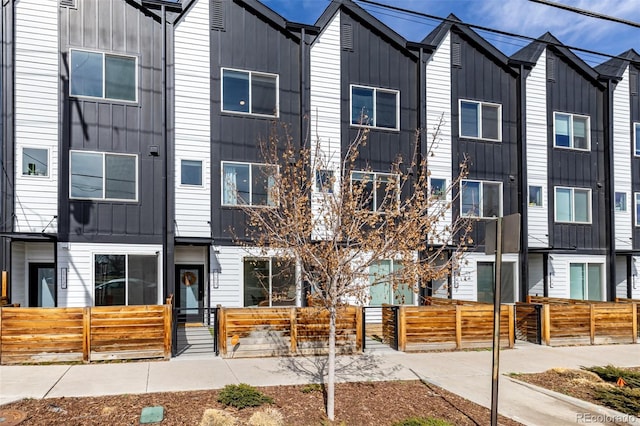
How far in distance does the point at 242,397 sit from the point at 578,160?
52.4 ft

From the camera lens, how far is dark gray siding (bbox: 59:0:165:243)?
12961 mm

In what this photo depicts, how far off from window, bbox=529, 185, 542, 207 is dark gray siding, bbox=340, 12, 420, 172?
4.74m

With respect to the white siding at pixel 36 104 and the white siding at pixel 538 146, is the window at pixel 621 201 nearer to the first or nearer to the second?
the white siding at pixel 538 146

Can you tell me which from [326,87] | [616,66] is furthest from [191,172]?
[616,66]

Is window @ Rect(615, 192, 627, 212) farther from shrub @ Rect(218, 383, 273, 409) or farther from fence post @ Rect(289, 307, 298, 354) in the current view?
shrub @ Rect(218, 383, 273, 409)

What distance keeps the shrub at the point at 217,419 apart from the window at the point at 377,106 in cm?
1069

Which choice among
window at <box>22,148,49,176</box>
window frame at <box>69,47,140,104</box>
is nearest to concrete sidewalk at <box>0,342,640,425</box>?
window at <box>22,148,49,176</box>

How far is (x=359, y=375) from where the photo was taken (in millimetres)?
9125

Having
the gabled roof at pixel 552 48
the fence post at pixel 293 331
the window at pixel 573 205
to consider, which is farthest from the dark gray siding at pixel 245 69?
the window at pixel 573 205

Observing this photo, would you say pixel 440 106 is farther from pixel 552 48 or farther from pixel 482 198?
pixel 552 48

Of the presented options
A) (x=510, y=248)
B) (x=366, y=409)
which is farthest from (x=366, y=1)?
(x=366, y=409)

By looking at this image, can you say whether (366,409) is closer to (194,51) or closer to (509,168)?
(194,51)

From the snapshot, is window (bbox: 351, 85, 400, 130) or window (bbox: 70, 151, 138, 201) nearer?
window (bbox: 70, 151, 138, 201)

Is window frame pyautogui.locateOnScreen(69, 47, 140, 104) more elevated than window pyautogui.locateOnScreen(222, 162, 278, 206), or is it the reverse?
window frame pyautogui.locateOnScreen(69, 47, 140, 104)
